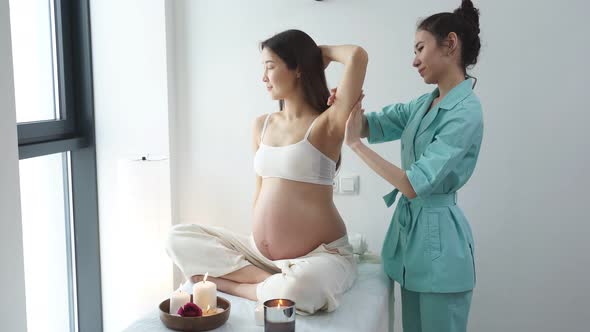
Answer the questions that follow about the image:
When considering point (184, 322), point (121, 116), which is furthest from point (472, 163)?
point (121, 116)

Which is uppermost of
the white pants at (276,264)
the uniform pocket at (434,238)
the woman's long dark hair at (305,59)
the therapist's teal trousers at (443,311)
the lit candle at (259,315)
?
the woman's long dark hair at (305,59)

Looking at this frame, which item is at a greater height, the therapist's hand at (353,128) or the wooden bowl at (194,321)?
the therapist's hand at (353,128)

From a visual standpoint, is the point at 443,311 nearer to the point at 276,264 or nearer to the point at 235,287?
the point at 276,264

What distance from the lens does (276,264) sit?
2.17m

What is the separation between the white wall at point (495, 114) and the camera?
251 cm

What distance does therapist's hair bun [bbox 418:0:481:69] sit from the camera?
6.60ft

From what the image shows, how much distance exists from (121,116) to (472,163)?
5.10ft

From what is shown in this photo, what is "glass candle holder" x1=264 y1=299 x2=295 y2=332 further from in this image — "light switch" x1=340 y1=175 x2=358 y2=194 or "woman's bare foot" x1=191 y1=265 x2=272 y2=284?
"light switch" x1=340 y1=175 x2=358 y2=194

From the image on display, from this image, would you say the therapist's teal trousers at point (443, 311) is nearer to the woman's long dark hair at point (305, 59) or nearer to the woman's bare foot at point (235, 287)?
the woman's bare foot at point (235, 287)

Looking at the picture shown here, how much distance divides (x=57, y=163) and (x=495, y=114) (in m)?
1.77

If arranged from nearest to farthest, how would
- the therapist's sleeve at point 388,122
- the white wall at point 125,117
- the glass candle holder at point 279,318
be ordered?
the glass candle holder at point 279,318 → the therapist's sleeve at point 388,122 → the white wall at point 125,117

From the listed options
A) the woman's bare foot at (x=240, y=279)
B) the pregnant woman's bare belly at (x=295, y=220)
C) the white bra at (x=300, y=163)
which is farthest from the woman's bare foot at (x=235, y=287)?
the white bra at (x=300, y=163)

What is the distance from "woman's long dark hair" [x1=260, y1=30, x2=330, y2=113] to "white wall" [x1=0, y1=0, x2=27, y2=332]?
2.56 feet

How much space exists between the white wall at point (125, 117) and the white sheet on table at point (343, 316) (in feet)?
1.68
